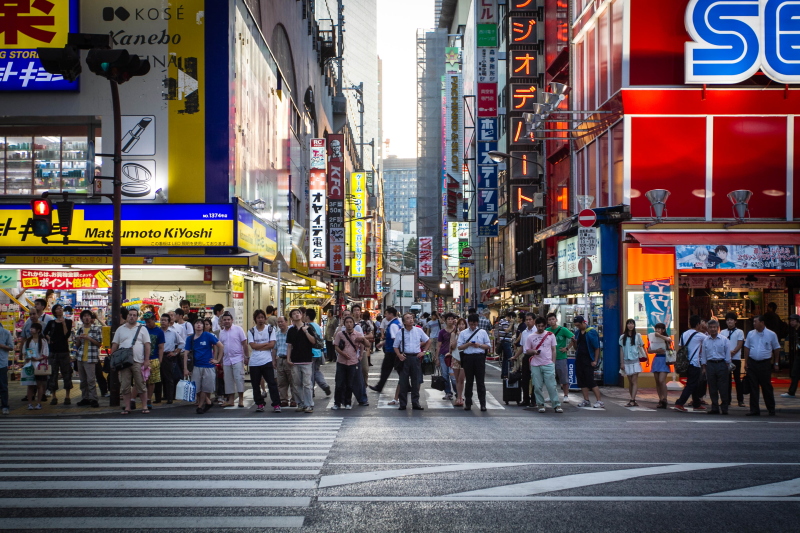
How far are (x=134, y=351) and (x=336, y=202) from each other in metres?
36.7

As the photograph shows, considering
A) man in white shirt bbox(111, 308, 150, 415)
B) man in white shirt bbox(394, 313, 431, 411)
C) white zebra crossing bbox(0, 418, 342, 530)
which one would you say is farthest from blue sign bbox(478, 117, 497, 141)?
white zebra crossing bbox(0, 418, 342, 530)

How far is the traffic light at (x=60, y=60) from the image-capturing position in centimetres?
1251

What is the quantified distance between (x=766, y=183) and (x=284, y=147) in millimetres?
22741

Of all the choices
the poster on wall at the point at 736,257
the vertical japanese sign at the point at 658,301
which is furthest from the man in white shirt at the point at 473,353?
the poster on wall at the point at 736,257

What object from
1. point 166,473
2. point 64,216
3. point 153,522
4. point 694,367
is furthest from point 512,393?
point 153,522

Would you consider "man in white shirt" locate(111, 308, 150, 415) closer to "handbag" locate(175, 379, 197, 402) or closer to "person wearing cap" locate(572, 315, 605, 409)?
"handbag" locate(175, 379, 197, 402)

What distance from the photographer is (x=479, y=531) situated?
6.45m

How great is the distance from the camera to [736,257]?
71.4 feet

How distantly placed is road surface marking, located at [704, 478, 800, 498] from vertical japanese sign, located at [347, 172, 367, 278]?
57.9 m

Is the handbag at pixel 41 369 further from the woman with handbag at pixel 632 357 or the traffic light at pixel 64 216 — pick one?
the woman with handbag at pixel 632 357

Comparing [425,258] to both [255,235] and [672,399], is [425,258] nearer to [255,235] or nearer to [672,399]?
[255,235]

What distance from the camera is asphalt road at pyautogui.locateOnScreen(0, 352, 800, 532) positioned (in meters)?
6.88

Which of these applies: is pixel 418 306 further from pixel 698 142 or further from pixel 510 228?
pixel 698 142

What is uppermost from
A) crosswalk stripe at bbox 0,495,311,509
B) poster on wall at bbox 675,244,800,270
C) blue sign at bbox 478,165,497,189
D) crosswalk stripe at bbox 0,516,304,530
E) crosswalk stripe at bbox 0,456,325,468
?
blue sign at bbox 478,165,497,189
